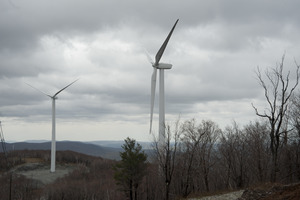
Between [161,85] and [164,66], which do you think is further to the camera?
[164,66]

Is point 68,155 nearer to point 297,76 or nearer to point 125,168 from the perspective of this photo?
point 125,168

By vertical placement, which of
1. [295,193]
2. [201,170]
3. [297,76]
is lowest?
[201,170]

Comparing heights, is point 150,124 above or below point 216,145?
above

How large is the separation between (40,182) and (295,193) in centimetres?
8696

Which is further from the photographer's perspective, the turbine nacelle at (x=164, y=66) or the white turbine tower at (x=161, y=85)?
the turbine nacelle at (x=164, y=66)

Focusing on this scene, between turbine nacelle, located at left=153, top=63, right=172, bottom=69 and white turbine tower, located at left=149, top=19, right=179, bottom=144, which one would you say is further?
turbine nacelle, located at left=153, top=63, right=172, bottom=69

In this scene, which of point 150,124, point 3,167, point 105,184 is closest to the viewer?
point 150,124

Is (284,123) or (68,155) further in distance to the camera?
(68,155)

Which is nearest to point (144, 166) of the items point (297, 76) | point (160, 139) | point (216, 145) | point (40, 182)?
point (160, 139)

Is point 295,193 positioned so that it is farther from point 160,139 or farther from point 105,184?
point 105,184

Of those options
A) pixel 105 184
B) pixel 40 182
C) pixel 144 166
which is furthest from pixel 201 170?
pixel 40 182

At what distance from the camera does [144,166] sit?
45688 millimetres

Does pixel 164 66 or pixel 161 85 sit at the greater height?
pixel 164 66

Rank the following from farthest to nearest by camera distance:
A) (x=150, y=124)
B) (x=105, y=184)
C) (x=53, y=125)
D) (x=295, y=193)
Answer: (x=105, y=184) < (x=53, y=125) < (x=150, y=124) < (x=295, y=193)
